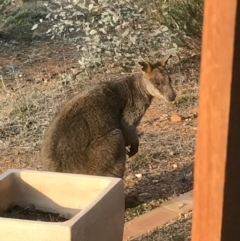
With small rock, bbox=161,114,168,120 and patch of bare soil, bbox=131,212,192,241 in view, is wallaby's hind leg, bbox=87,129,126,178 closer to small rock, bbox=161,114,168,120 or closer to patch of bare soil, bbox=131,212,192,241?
patch of bare soil, bbox=131,212,192,241

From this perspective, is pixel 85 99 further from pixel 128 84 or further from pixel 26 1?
pixel 26 1

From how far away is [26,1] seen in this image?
1126cm

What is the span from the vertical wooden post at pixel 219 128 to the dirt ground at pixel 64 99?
2564mm

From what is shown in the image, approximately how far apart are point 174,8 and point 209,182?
591 cm

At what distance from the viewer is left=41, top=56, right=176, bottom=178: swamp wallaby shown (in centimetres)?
445

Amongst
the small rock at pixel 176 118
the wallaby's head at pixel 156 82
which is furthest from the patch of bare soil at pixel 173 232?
the small rock at pixel 176 118

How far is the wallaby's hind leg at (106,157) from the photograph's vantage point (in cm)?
456

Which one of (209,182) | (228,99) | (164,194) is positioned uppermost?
(228,99)

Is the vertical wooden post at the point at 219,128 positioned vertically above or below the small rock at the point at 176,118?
above

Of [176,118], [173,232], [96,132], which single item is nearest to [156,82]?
[96,132]

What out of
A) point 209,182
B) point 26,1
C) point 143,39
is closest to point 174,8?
point 143,39

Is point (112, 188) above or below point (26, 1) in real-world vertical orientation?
below

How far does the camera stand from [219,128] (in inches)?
70.8

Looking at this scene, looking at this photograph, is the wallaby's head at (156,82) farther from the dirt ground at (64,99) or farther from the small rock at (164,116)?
the small rock at (164,116)
